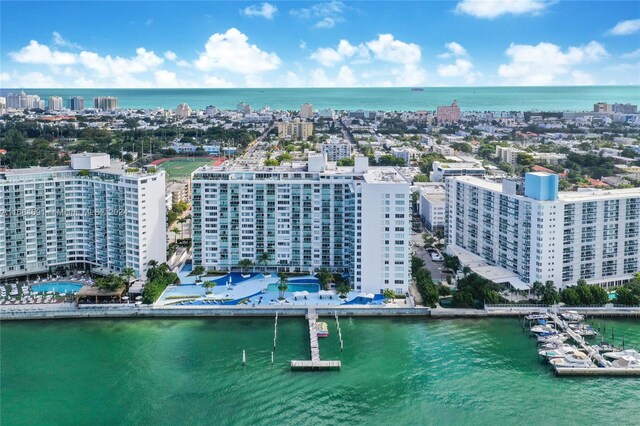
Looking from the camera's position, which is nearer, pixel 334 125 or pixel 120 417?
pixel 120 417

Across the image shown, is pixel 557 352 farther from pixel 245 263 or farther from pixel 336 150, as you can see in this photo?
pixel 336 150

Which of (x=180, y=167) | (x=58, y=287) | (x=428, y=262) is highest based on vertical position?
(x=180, y=167)

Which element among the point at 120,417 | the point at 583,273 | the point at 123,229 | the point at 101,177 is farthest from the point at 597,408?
the point at 101,177

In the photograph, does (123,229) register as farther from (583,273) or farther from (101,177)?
(583,273)

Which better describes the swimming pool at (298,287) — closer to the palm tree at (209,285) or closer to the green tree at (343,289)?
the green tree at (343,289)

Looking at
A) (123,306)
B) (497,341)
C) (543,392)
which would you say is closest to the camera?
(543,392)

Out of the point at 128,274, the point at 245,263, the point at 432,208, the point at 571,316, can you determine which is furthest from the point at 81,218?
the point at 571,316
